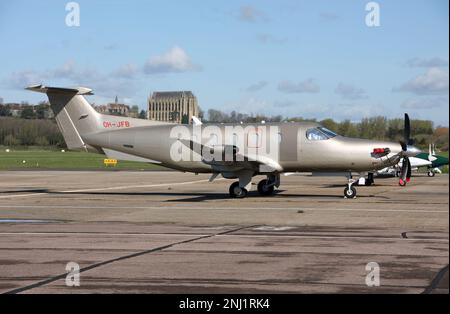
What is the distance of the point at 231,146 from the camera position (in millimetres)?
27578

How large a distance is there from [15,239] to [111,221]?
4.49 m

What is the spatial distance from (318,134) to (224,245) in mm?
14450

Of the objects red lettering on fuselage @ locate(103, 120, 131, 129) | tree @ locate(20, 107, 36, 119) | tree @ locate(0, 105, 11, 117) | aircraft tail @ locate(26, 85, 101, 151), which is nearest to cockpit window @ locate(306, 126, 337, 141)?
red lettering on fuselage @ locate(103, 120, 131, 129)

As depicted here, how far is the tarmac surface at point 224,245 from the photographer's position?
10109 mm

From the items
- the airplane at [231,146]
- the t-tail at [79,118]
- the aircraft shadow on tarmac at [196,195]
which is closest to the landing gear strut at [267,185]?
the airplane at [231,146]

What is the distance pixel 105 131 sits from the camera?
97.7ft

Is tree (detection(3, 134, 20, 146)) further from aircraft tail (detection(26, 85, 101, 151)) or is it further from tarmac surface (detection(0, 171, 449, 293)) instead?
tarmac surface (detection(0, 171, 449, 293))

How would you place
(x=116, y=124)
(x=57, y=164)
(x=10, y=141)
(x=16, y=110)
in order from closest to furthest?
(x=116, y=124) → (x=57, y=164) → (x=10, y=141) → (x=16, y=110)

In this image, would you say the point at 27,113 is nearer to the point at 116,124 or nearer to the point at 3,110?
the point at 3,110

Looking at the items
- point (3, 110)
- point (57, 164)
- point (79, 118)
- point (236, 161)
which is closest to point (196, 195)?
point (236, 161)

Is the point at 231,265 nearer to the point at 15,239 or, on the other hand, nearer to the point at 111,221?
the point at 15,239

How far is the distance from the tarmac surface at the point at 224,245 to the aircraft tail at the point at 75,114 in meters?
4.48
